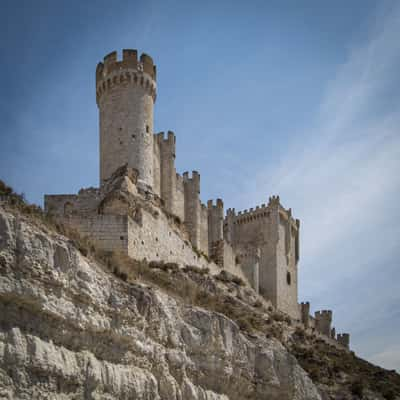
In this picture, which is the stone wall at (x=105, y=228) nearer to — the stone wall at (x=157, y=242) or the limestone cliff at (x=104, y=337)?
the stone wall at (x=157, y=242)

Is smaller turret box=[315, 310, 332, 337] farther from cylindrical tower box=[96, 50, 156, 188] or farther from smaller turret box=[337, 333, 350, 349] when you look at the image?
cylindrical tower box=[96, 50, 156, 188]

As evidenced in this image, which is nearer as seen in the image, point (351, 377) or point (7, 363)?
point (7, 363)

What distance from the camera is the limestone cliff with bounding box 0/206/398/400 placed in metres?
17.0

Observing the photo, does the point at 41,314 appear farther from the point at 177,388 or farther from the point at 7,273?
the point at 177,388

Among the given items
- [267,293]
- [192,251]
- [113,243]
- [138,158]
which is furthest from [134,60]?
[267,293]

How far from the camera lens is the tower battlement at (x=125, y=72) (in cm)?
4388

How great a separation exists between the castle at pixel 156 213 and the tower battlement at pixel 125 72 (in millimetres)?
65

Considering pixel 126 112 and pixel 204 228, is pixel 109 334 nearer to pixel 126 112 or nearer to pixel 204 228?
pixel 126 112

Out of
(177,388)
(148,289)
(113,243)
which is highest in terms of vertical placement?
(113,243)

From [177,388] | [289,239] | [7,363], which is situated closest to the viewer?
[7,363]

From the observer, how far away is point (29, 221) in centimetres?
1844

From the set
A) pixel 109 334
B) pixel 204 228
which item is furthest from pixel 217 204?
pixel 109 334

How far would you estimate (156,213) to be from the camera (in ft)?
116

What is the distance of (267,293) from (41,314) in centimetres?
3901
